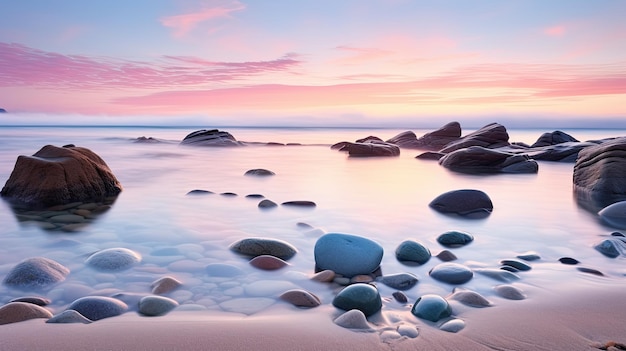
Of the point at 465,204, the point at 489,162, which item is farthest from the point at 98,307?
the point at 489,162

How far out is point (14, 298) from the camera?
8.68 feet

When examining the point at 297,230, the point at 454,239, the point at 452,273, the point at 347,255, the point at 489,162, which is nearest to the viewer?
the point at 452,273

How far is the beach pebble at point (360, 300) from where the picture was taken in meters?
2.41

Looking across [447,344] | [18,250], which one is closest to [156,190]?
[18,250]

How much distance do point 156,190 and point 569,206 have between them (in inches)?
267

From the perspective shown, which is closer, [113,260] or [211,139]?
[113,260]

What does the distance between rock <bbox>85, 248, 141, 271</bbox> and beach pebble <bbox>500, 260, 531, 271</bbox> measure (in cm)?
295

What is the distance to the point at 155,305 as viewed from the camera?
2484 millimetres

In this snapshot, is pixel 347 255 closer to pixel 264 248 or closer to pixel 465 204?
pixel 264 248

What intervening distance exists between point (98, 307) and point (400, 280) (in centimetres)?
189

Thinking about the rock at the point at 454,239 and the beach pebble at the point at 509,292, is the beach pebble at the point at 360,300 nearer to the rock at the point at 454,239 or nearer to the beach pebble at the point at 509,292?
the beach pebble at the point at 509,292

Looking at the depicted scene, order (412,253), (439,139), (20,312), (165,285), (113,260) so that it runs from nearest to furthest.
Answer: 1. (20,312)
2. (165,285)
3. (113,260)
4. (412,253)
5. (439,139)

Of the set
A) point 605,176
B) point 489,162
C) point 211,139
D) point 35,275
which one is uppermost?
point 605,176

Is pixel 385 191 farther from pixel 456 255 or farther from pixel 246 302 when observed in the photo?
pixel 246 302
